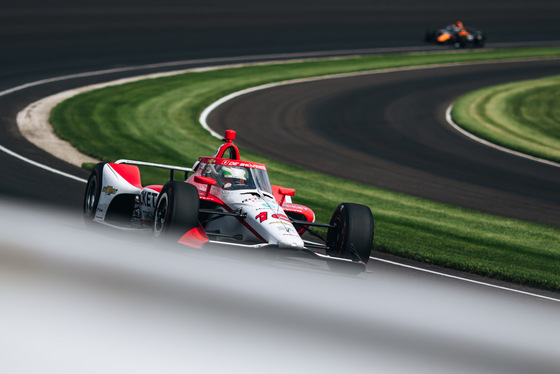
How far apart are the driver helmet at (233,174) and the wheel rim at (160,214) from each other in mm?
1199

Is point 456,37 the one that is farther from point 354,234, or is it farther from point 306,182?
point 354,234

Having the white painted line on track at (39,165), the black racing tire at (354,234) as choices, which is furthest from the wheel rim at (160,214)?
the white painted line on track at (39,165)

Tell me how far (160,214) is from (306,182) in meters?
7.78

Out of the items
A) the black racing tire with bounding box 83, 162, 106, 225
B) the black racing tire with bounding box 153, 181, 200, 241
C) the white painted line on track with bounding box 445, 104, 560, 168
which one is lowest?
the white painted line on track with bounding box 445, 104, 560, 168

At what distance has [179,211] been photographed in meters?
10.2

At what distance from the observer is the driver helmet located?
11555mm

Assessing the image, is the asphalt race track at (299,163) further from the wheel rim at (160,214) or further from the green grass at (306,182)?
the green grass at (306,182)

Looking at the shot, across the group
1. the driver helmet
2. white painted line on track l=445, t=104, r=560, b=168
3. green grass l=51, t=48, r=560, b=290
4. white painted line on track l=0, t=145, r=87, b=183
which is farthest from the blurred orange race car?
the driver helmet

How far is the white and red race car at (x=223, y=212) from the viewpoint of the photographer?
1019 centimetres

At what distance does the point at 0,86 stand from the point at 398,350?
23.3 m

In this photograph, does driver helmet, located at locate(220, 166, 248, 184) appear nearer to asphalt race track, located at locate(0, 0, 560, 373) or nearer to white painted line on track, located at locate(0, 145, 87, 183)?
asphalt race track, located at locate(0, 0, 560, 373)

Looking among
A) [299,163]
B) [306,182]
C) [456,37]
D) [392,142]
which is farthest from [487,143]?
[456,37]

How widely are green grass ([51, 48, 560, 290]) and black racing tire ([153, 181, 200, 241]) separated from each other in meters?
4.18

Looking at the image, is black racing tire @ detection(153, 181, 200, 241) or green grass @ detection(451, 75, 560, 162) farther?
green grass @ detection(451, 75, 560, 162)
